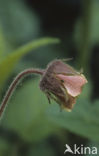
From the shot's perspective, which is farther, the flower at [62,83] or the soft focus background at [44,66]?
the soft focus background at [44,66]

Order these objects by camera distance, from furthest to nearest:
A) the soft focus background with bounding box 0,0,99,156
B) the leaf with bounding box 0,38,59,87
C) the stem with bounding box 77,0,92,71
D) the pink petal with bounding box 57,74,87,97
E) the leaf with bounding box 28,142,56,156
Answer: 1. the stem with bounding box 77,0,92,71
2. the leaf with bounding box 28,142,56,156
3. the leaf with bounding box 0,38,59,87
4. the soft focus background with bounding box 0,0,99,156
5. the pink petal with bounding box 57,74,87,97

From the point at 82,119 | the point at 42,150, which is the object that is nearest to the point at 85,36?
the point at 42,150

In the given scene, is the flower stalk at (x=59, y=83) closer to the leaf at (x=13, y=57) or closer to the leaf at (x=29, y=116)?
the leaf at (x=13, y=57)

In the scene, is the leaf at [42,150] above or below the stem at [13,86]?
below

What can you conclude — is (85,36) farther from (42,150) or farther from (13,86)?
(13,86)

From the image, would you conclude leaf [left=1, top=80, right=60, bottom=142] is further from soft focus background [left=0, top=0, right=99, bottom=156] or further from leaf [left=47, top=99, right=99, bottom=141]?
leaf [left=47, top=99, right=99, bottom=141]

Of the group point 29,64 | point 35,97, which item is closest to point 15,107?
point 35,97

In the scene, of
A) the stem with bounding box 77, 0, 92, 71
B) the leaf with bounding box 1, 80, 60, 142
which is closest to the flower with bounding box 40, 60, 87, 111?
the leaf with bounding box 1, 80, 60, 142

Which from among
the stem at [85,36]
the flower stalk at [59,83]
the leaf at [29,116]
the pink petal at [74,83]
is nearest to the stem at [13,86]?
the flower stalk at [59,83]
